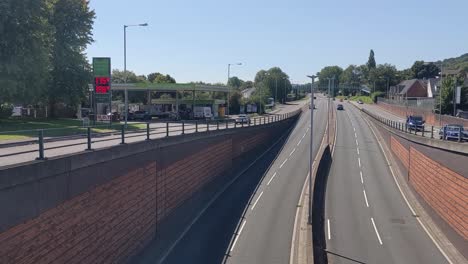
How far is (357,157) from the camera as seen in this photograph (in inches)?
2340

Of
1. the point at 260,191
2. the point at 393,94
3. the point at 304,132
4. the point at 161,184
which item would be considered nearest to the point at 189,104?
the point at 304,132

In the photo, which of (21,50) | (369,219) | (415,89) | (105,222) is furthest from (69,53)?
(415,89)

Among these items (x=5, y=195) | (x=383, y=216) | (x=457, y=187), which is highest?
(x=5, y=195)

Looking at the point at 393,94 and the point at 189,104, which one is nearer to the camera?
the point at 189,104

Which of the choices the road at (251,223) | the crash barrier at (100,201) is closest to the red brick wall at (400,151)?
the road at (251,223)

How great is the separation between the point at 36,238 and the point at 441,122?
62974mm

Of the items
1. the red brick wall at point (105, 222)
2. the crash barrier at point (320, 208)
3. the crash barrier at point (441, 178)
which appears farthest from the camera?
the crash barrier at point (320, 208)

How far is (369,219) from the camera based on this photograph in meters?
36.2

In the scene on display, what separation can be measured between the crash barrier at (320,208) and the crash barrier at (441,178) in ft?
22.6

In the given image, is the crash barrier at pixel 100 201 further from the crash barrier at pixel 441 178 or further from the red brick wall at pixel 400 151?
the red brick wall at pixel 400 151

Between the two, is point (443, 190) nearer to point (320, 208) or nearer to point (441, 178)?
point (441, 178)

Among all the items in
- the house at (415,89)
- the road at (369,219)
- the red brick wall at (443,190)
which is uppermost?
the house at (415,89)

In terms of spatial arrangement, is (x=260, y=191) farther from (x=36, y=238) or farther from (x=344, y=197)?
(x=36, y=238)

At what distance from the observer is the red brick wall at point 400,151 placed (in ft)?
153
